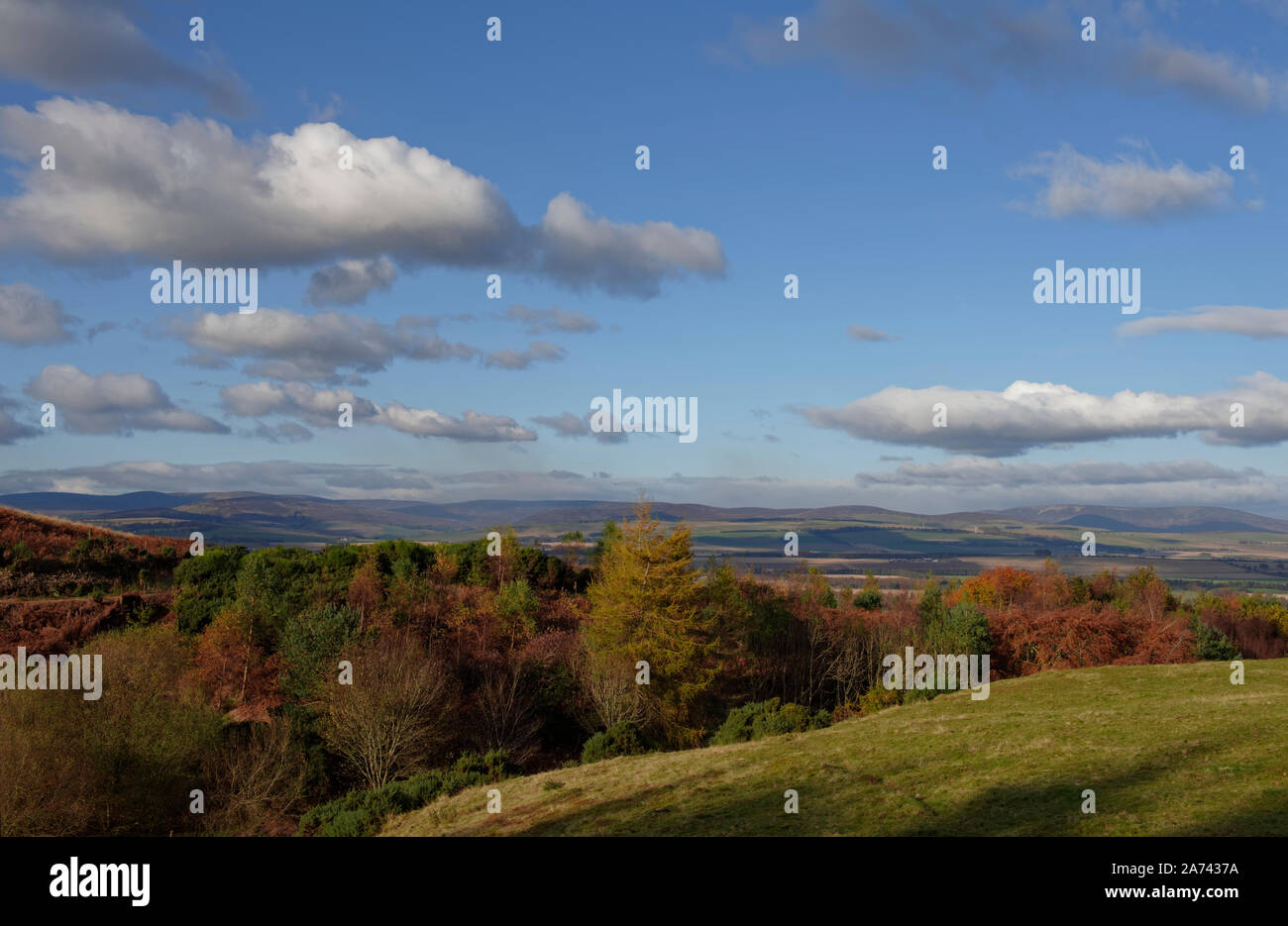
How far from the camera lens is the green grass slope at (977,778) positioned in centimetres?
1577

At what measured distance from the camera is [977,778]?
19.1m

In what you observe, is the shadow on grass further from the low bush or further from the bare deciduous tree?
the bare deciduous tree

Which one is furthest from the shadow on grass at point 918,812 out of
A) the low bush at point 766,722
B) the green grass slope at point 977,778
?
the low bush at point 766,722

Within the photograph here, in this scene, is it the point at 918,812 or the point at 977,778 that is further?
the point at 977,778

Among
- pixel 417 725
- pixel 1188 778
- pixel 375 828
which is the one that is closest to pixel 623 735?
pixel 417 725

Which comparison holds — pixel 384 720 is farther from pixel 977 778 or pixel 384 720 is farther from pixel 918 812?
pixel 918 812

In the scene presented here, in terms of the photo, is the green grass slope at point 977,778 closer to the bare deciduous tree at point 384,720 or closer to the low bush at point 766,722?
the low bush at point 766,722

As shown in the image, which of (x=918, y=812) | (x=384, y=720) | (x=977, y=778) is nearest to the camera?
(x=918, y=812)

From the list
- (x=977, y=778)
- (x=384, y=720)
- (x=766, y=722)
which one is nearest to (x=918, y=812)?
(x=977, y=778)

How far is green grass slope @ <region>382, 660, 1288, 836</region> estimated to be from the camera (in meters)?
15.8

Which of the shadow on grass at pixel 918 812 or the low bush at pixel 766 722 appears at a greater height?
the shadow on grass at pixel 918 812

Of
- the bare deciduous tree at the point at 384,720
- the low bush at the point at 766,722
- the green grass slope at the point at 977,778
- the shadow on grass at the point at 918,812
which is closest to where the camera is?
the shadow on grass at the point at 918,812
